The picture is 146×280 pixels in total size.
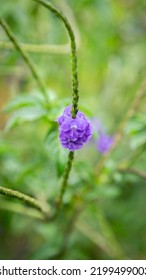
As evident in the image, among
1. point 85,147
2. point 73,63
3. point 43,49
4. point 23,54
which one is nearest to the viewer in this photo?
point 73,63

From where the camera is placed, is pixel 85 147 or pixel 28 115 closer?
pixel 28 115

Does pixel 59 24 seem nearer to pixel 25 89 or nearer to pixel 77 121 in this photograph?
pixel 25 89

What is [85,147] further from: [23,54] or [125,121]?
[23,54]

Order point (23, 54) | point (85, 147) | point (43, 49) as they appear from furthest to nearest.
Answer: point (85, 147) → point (43, 49) → point (23, 54)

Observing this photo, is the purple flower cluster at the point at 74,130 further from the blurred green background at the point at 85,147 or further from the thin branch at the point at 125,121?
the thin branch at the point at 125,121

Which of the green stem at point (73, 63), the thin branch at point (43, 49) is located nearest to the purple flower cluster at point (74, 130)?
the green stem at point (73, 63)

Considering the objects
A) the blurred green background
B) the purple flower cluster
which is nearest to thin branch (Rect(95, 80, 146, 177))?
the blurred green background

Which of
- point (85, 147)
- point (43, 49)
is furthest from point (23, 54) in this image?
point (85, 147)
